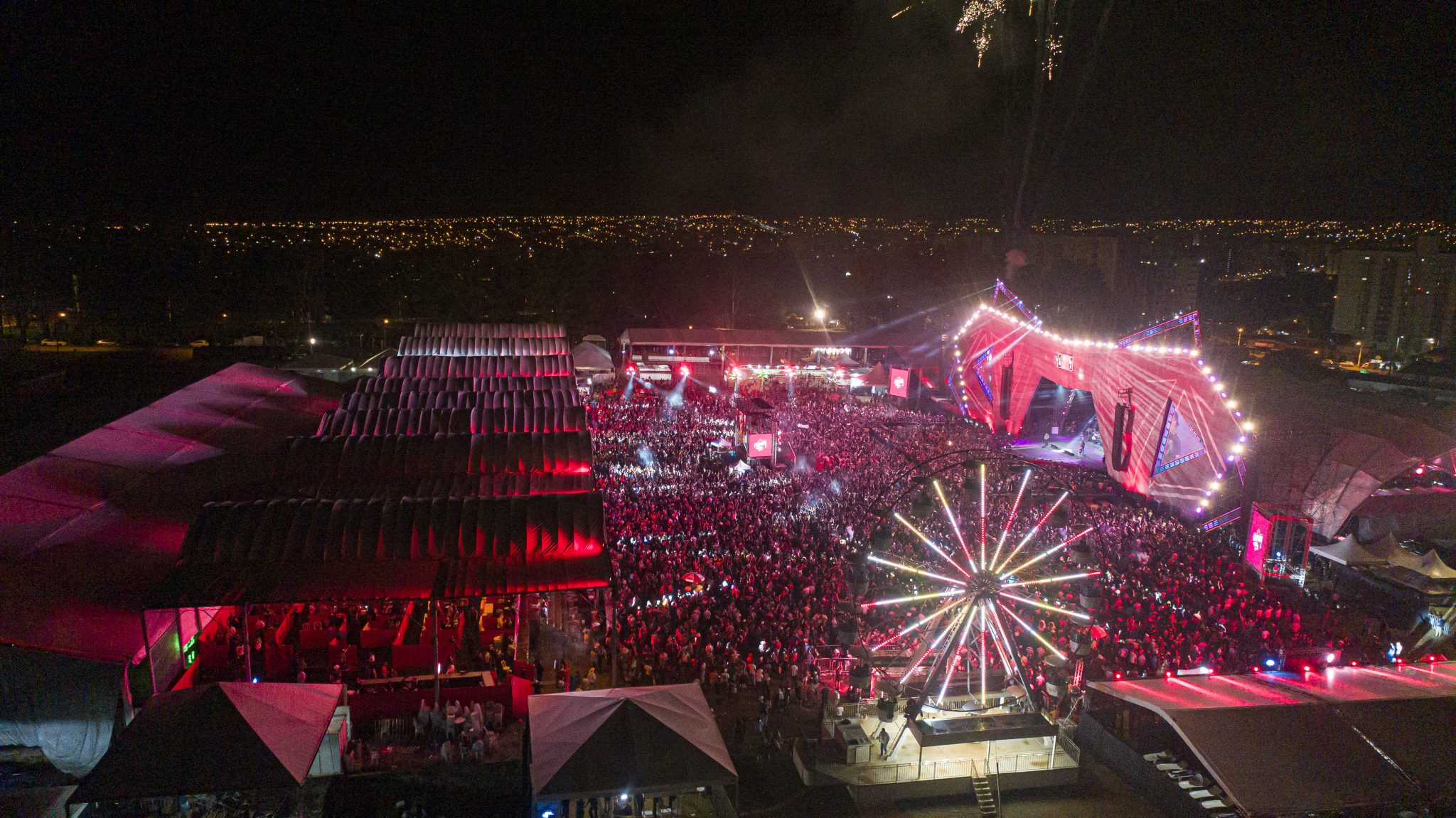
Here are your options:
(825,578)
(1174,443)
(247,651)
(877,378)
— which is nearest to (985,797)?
(825,578)

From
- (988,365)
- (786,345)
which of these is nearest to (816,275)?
(786,345)

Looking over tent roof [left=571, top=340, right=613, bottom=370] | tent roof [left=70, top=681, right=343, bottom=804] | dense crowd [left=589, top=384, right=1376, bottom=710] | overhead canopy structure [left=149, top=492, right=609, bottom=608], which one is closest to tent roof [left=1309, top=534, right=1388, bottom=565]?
dense crowd [left=589, top=384, right=1376, bottom=710]

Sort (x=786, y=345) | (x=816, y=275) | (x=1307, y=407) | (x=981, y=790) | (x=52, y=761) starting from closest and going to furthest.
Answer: (x=52, y=761)
(x=981, y=790)
(x=1307, y=407)
(x=786, y=345)
(x=816, y=275)

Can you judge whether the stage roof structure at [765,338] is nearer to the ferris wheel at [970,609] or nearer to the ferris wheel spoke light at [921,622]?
the ferris wheel at [970,609]

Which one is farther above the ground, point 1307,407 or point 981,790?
point 1307,407

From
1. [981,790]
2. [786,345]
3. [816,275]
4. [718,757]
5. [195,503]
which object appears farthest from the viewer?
[816,275]

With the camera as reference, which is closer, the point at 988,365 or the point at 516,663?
the point at 516,663

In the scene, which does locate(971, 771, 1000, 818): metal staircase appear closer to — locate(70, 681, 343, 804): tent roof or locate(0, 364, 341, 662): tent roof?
locate(70, 681, 343, 804): tent roof

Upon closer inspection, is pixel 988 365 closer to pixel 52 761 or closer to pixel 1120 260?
pixel 52 761
